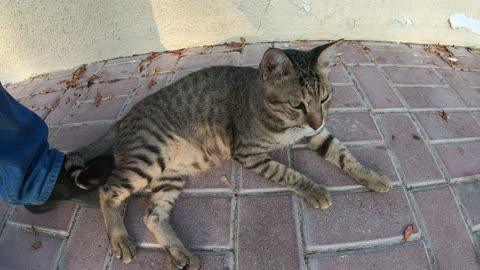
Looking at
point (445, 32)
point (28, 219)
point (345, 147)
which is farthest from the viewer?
point (445, 32)

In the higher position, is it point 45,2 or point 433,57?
point 45,2

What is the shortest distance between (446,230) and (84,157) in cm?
239

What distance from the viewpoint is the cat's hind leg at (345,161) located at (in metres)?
2.12

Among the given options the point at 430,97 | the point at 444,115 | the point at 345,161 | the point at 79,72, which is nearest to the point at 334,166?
the point at 345,161

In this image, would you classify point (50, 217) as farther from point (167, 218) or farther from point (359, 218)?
point (359, 218)

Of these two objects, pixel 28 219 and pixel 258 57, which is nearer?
pixel 28 219

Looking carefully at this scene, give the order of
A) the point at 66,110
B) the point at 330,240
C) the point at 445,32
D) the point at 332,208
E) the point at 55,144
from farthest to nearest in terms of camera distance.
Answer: the point at 445,32, the point at 66,110, the point at 55,144, the point at 332,208, the point at 330,240

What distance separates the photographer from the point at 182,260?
6.05ft

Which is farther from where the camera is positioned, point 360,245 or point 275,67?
point 275,67

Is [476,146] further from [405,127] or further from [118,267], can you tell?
[118,267]

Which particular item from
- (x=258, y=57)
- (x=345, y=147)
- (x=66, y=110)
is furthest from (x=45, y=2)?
(x=345, y=147)

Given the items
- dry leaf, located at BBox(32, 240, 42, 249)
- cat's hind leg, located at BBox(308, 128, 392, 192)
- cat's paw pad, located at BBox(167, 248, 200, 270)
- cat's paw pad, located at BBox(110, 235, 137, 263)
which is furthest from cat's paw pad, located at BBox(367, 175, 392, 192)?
dry leaf, located at BBox(32, 240, 42, 249)

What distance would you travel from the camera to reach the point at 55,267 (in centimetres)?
194

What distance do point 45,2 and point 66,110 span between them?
123cm
